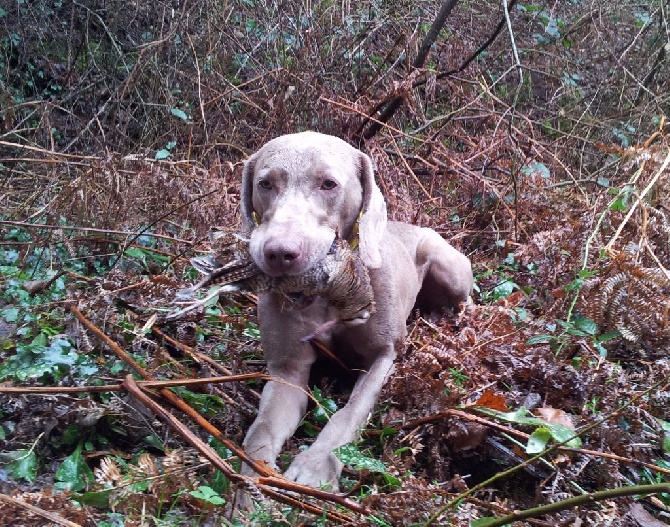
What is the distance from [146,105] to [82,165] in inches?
70.5

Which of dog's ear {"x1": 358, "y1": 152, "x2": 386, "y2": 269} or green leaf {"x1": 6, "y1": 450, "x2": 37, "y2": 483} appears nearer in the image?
green leaf {"x1": 6, "y1": 450, "x2": 37, "y2": 483}

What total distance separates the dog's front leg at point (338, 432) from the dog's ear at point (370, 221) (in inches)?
16.1

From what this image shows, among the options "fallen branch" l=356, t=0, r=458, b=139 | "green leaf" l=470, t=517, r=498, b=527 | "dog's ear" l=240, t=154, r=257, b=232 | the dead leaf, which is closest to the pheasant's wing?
"dog's ear" l=240, t=154, r=257, b=232

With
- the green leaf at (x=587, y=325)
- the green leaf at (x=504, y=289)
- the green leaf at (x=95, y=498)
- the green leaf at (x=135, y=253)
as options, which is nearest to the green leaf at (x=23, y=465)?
the green leaf at (x=95, y=498)

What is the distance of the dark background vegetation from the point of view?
2.19 m

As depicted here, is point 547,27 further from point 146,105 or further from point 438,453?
point 438,453

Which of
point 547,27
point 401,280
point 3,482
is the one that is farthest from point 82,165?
point 547,27

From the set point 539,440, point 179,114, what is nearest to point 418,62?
point 179,114

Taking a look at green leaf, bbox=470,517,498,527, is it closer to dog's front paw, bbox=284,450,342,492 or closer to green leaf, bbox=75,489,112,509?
dog's front paw, bbox=284,450,342,492

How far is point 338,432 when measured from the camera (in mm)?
2459

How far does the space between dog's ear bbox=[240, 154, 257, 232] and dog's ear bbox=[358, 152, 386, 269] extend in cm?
45

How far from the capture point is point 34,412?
240cm

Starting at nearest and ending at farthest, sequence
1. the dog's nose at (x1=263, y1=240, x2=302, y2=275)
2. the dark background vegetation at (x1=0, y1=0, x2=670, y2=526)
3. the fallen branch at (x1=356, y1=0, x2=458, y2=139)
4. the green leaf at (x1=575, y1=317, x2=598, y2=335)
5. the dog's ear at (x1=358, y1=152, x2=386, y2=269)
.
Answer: the dark background vegetation at (x1=0, y1=0, x2=670, y2=526) → the dog's nose at (x1=263, y1=240, x2=302, y2=275) → the dog's ear at (x1=358, y1=152, x2=386, y2=269) → the green leaf at (x1=575, y1=317, x2=598, y2=335) → the fallen branch at (x1=356, y1=0, x2=458, y2=139)

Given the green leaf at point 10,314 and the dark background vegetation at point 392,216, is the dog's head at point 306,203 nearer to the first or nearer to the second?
the dark background vegetation at point 392,216
